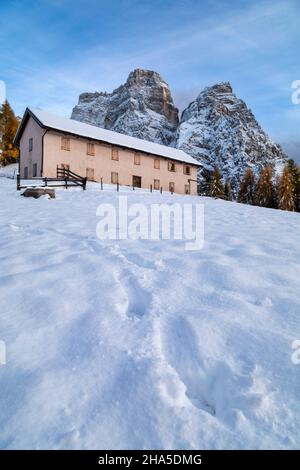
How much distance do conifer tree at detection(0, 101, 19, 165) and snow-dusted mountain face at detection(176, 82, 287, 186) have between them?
316 feet

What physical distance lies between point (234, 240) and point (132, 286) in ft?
11.3

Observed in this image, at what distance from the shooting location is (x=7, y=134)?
5212 centimetres

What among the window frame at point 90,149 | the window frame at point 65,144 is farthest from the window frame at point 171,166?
the window frame at point 65,144

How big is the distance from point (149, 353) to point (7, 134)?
60.7 m

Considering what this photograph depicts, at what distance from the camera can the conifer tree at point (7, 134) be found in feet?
170

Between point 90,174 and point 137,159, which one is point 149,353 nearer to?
point 90,174

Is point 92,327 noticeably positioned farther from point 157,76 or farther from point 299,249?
point 157,76

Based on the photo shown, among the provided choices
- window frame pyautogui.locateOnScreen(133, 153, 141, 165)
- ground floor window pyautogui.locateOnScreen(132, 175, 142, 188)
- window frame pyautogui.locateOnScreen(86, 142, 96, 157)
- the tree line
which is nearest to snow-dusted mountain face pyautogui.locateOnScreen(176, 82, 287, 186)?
the tree line

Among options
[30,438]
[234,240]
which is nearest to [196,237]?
[234,240]

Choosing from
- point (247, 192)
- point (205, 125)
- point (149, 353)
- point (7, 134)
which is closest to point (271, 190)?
point (247, 192)

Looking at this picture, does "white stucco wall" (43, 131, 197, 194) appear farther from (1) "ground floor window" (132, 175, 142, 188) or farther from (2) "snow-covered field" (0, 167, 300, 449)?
(2) "snow-covered field" (0, 167, 300, 449)

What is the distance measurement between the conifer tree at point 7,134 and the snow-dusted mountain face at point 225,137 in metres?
96.2

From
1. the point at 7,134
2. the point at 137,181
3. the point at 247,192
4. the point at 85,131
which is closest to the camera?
the point at 85,131

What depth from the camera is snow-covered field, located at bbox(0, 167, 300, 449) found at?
1.84 metres
